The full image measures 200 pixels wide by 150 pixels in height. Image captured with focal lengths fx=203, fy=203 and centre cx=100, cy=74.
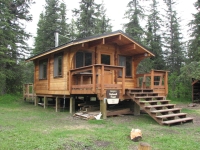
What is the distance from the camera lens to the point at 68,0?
25516mm

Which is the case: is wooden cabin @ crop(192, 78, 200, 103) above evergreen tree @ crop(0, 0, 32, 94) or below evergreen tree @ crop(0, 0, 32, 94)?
below

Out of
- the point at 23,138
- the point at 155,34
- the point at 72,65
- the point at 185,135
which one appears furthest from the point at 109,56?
the point at 155,34

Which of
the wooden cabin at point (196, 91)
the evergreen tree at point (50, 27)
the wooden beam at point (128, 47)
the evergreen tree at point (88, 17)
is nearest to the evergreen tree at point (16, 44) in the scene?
the evergreen tree at point (50, 27)

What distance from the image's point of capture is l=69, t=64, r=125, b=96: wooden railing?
7.58 meters

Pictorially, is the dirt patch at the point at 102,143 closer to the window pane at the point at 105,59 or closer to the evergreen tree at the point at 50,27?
the window pane at the point at 105,59

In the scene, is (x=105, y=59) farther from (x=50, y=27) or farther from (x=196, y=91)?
(x=50, y=27)

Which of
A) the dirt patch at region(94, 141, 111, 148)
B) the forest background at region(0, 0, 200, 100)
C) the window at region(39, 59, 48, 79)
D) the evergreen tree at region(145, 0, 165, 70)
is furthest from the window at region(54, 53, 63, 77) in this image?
the evergreen tree at region(145, 0, 165, 70)

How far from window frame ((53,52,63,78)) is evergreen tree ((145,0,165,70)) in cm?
1357

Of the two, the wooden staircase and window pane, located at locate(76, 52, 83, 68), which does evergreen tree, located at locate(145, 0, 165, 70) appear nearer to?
window pane, located at locate(76, 52, 83, 68)

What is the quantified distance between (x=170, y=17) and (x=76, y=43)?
774 inches

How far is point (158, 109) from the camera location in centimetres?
772

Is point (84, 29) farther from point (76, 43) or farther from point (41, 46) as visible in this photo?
point (76, 43)

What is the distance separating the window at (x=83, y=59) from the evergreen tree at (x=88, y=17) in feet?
36.8

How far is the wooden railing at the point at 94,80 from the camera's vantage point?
7.58 meters
